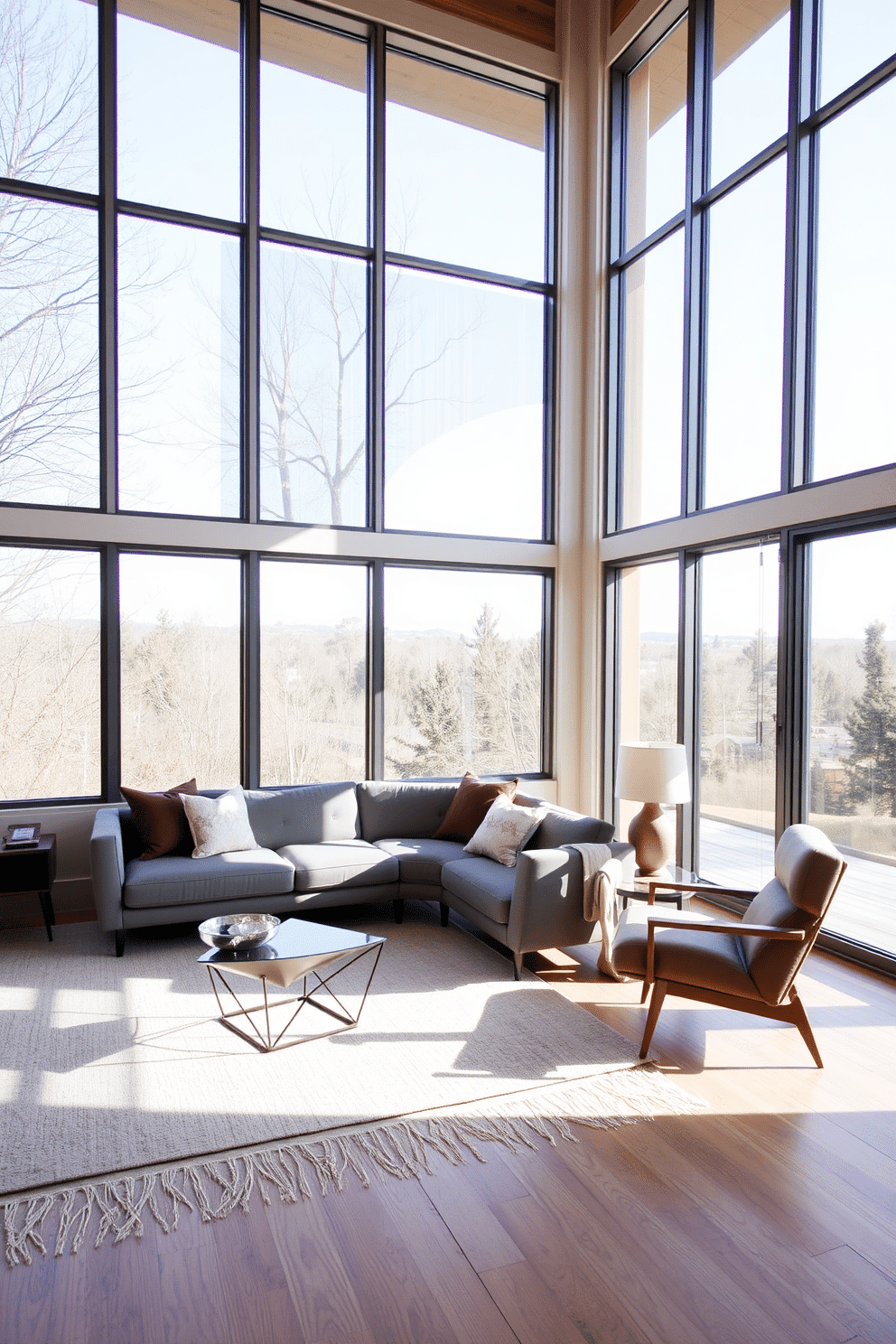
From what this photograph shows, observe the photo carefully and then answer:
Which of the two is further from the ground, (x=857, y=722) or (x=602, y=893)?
(x=857, y=722)

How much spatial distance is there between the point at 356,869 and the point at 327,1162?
2.38 metres

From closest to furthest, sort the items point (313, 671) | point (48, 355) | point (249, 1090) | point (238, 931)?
1. point (249, 1090)
2. point (238, 931)
3. point (48, 355)
4. point (313, 671)

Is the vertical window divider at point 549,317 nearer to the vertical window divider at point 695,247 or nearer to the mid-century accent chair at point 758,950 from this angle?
the vertical window divider at point 695,247

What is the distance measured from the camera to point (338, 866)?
16.5 ft

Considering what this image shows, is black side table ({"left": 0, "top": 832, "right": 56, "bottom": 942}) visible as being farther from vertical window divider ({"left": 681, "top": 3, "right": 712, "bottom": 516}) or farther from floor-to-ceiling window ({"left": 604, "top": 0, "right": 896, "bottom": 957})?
vertical window divider ({"left": 681, "top": 3, "right": 712, "bottom": 516})

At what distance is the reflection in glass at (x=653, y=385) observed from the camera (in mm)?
6016

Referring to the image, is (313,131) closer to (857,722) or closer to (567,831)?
(567,831)

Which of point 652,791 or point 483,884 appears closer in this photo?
point 483,884

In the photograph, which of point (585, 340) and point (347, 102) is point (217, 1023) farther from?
point (347, 102)

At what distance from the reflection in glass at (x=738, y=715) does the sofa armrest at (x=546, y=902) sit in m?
1.44

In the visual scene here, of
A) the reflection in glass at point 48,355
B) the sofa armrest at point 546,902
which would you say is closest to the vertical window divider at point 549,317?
the sofa armrest at point 546,902

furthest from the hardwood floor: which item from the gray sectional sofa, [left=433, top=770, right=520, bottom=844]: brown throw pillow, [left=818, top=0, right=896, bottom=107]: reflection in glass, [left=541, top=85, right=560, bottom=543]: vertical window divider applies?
[left=818, top=0, right=896, bottom=107]: reflection in glass

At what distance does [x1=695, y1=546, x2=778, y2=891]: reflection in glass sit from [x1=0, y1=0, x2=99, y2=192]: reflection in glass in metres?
4.89

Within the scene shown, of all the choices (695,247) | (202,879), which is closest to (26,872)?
(202,879)
